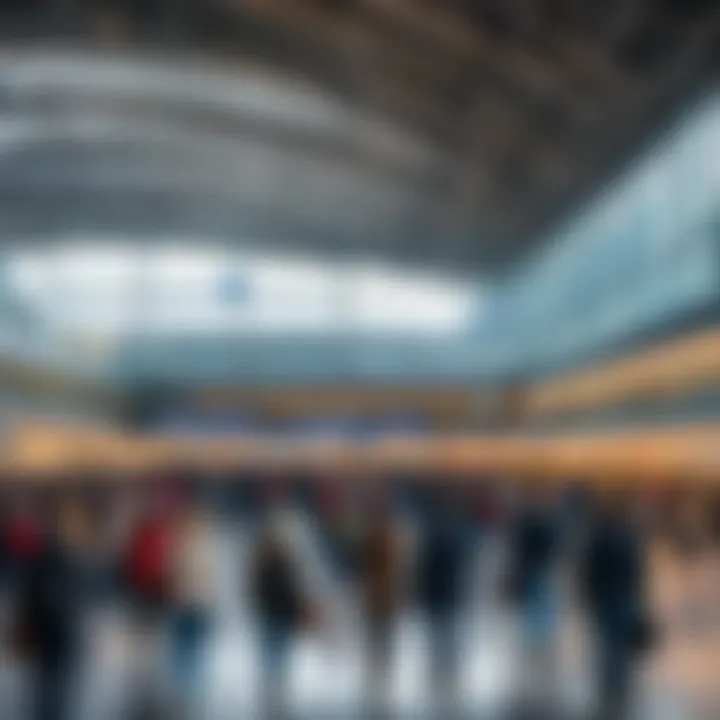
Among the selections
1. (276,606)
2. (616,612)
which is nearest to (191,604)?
(276,606)

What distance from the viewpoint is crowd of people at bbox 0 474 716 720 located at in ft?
8.82

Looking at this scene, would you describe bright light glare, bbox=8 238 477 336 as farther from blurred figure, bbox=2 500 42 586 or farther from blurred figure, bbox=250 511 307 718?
blurred figure, bbox=250 511 307 718

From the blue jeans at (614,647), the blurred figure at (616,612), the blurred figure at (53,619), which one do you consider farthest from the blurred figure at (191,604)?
the blue jeans at (614,647)

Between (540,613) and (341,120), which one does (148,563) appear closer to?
(540,613)

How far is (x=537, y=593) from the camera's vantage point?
320 centimetres

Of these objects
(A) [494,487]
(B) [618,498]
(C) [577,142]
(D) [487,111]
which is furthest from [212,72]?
(B) [618,498]

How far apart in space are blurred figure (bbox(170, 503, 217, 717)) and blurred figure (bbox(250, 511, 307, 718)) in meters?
0.13

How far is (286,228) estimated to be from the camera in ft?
8.93

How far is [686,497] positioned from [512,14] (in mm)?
1290

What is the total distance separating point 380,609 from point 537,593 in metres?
0.43

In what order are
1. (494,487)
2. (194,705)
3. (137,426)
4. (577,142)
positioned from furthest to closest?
(194,705) < (577,142) < (494,487) < (137,426)

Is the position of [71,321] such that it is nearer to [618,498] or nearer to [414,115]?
[414,115]

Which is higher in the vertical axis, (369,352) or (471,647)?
(369,352)

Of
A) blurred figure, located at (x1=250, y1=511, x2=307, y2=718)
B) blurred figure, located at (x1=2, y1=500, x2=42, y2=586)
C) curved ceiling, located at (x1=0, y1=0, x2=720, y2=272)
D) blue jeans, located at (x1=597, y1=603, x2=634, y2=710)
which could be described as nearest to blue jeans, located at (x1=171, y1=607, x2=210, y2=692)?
blurred figure, located at (x1=250, y1=511, x2=307, y2=718)
